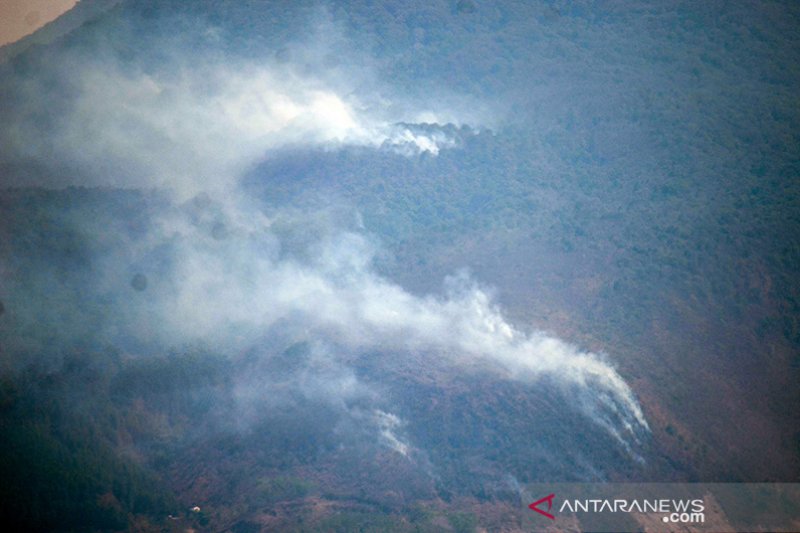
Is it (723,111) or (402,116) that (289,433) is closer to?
(402,116)

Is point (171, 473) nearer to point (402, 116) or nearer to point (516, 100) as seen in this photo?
point (402, 116)

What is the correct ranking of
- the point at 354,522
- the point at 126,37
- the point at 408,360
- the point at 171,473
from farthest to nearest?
1. the point at 126,37
2. the point at 408,360
3. the point at 171,473
4. the point at 354,522

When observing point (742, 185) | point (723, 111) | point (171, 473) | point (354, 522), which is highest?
point (723, 111)

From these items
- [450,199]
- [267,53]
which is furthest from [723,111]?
[267,53]

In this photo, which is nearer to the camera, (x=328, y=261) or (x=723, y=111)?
(x=328, y=261)

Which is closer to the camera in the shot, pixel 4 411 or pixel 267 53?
pixel 4 411

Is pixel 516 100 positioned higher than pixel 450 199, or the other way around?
pixel 516 100

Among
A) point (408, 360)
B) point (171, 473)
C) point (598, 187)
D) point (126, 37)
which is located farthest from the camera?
point (126, 37)

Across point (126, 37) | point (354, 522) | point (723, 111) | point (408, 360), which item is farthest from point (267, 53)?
point (354, 522)

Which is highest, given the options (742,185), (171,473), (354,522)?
(742,185)
